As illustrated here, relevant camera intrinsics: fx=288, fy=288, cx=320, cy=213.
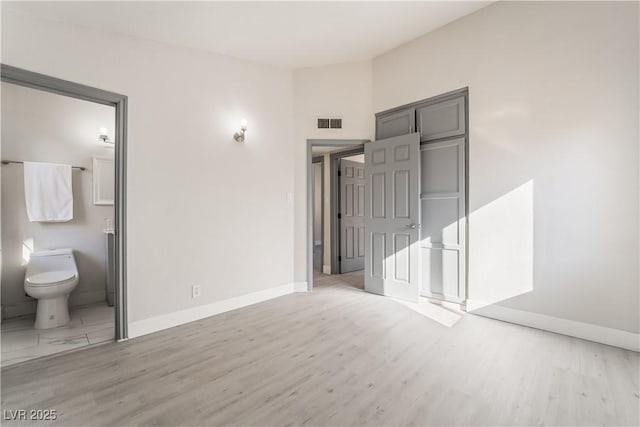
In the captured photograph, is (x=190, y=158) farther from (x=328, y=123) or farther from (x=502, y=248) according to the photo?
(x=502, y=248)

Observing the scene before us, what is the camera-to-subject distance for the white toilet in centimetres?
282

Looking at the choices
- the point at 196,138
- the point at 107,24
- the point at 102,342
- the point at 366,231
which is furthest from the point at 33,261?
the point at 366,231

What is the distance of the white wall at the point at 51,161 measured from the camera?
3.19 meters

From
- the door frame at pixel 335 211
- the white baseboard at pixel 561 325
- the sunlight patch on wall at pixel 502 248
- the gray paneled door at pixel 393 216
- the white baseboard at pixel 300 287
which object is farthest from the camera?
the door frame at pixel 335 211

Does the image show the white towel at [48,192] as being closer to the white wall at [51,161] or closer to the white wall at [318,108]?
the white wall at [51,161]

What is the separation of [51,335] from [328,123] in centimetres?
389

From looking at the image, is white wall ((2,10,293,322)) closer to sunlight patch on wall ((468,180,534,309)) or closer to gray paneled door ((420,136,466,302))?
gray paneled door ((420,136,466,302))

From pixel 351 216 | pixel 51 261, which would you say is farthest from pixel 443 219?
pixel 51 261

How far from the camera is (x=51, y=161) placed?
3412 millimetres

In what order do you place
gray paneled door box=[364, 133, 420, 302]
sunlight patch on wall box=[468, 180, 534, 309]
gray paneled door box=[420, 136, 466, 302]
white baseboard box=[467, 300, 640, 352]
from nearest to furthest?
white baseboard box=[467, 300, 640, 352] < sunlight patch on wall box=[468, 180, 534, 309] < gray paneled door box=[420, 136, 466, 302] < gray paneled door box=[364, 133, 420, 302]

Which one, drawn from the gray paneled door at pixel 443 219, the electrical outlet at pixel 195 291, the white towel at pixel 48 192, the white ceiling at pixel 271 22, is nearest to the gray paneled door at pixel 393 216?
the gray paneled door at pixel 443 219

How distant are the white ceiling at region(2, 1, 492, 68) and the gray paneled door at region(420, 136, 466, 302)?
55.4 inches

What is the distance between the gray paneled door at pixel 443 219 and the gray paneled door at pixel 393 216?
0.54 ft

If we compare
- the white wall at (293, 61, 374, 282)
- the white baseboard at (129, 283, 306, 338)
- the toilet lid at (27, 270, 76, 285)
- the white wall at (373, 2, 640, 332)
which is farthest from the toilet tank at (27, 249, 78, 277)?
the white wall at (373, 2, 640, 332)
